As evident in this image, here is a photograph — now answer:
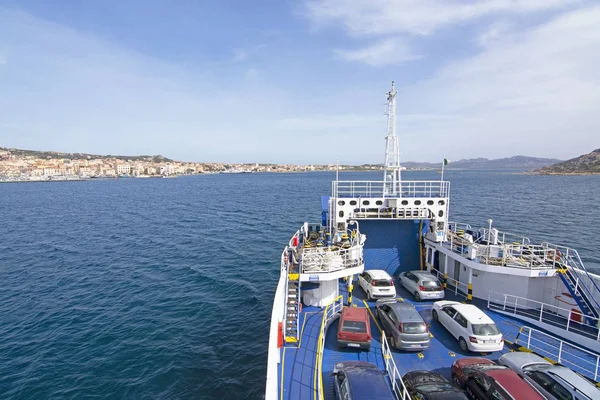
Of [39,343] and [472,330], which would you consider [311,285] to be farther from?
[39,343]

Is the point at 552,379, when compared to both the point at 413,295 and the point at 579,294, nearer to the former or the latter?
the point at 579,294

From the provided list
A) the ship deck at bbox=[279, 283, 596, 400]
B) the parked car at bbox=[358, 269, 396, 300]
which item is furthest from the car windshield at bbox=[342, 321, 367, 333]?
the parked car at bbox=[358, 269, 396, 300]

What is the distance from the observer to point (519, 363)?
10.4 meters

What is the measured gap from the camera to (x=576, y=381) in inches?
348

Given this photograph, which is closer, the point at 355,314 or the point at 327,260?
the point at 355,314

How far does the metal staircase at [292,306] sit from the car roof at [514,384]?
22.3 feet

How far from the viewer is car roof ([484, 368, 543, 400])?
834 cm

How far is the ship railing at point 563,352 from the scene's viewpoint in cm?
1116

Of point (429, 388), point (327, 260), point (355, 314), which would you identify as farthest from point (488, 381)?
point (327, 260)

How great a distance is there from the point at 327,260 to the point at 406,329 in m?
4.77

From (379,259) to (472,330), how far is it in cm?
825

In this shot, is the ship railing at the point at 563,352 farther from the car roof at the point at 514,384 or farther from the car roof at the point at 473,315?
the car roof at the point at 514,384

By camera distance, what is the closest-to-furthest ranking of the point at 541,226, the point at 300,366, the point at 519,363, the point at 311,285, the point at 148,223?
1. the point at 519,363
2. the point at 300,366
3. the point at 311,285
4. the point at 541,226
5. the point at 148,223

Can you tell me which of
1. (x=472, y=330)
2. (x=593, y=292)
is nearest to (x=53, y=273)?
(x=472, y=330)
